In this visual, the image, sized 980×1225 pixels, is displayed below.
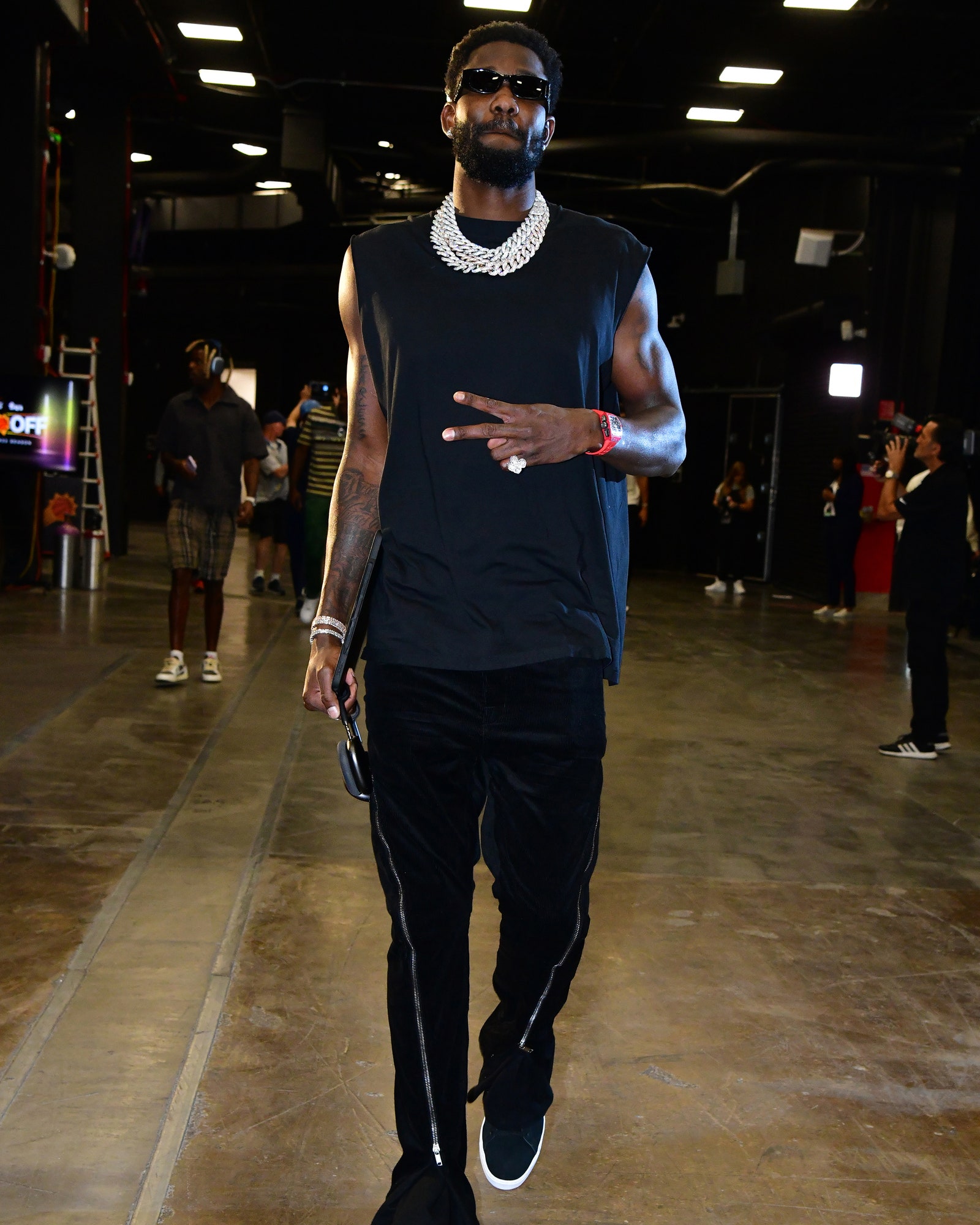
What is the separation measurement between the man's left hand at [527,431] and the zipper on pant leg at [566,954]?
22.6 inches

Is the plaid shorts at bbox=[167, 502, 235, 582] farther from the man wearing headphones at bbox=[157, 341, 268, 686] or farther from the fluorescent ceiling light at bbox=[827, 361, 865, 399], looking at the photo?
the fluorescent ceiling light at bbox=[827, 361, 865, 399]

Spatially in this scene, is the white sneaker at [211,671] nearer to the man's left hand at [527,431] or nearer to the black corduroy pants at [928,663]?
the black corduroy pants at [928,663]

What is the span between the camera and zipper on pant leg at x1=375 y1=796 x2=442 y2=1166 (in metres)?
1.85

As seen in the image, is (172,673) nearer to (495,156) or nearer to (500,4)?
(495,156)

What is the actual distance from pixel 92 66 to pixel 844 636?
882cm

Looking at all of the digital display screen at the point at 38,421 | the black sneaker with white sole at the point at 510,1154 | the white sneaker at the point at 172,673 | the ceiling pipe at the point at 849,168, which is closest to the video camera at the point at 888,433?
the ceiling pipe at the point at 849,168

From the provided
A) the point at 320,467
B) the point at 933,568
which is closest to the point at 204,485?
the point at 320,467

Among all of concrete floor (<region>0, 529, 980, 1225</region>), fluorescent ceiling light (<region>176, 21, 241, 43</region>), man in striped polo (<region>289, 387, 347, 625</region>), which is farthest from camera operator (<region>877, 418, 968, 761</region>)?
fluorescent ceiling light (<region>176, 21, 241, 43</region>)

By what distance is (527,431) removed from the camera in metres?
1.76

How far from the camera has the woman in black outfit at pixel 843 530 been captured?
1260 centimetres

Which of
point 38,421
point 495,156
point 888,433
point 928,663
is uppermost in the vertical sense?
point 495,156

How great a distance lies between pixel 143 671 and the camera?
22.8 ft

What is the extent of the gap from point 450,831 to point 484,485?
51cm

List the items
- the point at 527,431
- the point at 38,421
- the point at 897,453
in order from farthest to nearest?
the point at 38,421 → the point at 897,453 → the point at 527,431
